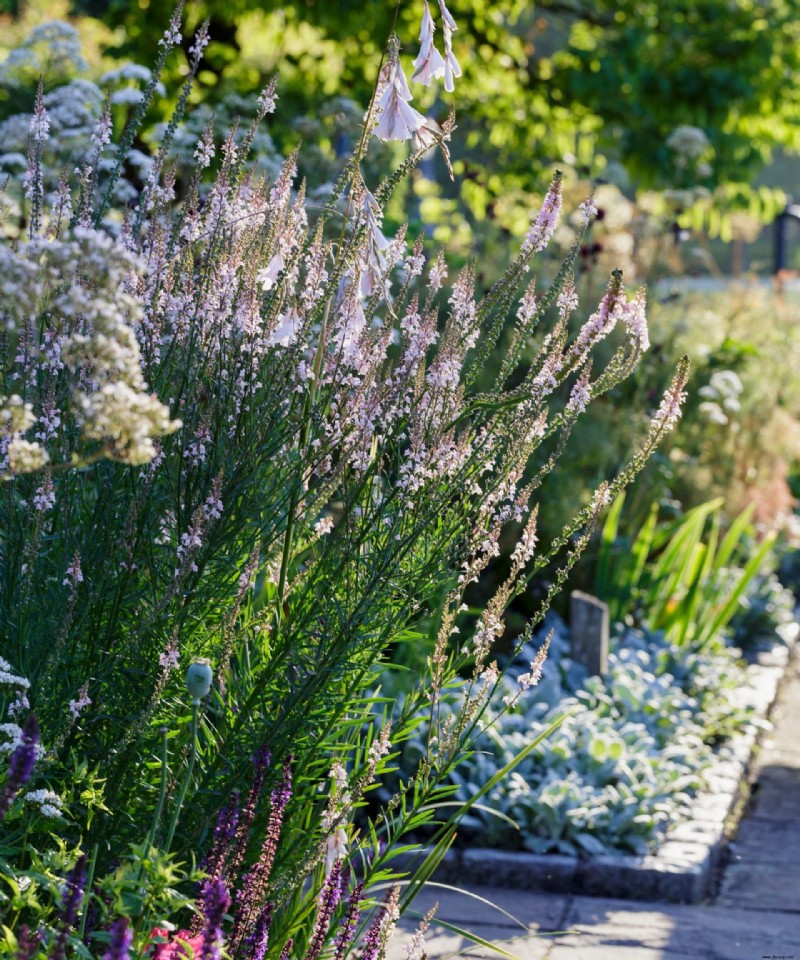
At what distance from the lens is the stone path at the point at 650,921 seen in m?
3.57

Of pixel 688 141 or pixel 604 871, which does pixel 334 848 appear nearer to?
pixel 604 871

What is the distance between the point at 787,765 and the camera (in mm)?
5449

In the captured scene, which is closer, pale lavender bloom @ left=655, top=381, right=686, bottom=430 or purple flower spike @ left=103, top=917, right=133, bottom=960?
purple flower spike @ left=103, top=917, right=133, bottom=960

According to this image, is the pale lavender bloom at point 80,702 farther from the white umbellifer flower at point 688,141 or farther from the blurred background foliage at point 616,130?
the white umbellifer flower at point 688,141

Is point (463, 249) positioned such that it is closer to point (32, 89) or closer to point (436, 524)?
point (32, 89)

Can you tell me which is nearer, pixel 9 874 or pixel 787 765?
pixel 9 874

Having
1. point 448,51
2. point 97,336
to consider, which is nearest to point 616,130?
point 448,51

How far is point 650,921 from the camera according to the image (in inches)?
152

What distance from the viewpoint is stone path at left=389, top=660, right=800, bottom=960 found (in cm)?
357

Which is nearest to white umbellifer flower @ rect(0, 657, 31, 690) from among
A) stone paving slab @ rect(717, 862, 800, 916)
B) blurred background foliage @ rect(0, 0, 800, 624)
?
stone paving slab @ rect(717, 862, 800, 916)

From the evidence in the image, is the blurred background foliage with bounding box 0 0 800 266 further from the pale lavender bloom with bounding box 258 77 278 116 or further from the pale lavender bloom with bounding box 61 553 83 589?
the pale lavender bloom with bounding box 61 553 83 589

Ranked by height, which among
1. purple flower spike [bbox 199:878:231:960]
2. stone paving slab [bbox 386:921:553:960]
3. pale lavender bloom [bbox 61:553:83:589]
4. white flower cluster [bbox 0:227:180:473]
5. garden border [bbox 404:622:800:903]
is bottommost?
stone paving slab [bbox 386:921:553:960]

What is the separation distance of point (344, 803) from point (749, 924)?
178 cm

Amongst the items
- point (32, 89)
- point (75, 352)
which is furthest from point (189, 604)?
point (32, 89)
